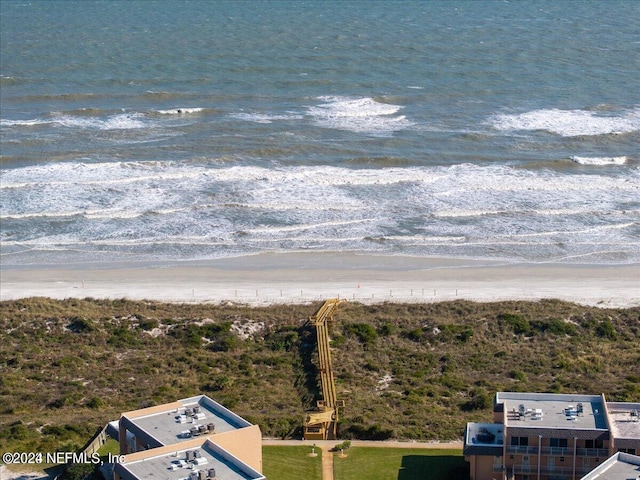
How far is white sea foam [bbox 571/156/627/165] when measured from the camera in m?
87.6

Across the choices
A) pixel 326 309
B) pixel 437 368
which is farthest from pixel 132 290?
pixel 437 368

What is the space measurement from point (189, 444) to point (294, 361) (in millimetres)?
18146

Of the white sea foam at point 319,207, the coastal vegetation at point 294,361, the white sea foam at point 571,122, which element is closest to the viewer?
the coastal vegetation at point 294,361

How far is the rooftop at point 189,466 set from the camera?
3400cm

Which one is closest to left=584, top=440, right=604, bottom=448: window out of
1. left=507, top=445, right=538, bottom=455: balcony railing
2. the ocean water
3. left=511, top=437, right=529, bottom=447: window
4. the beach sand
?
left=507, top=445, right=538, bottom=455: balcony railing

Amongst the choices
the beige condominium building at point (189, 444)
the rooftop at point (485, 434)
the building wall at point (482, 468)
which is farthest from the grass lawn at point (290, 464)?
the rooftop at point (485, 434)

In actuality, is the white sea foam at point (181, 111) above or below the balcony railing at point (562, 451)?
above

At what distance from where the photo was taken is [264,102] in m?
102

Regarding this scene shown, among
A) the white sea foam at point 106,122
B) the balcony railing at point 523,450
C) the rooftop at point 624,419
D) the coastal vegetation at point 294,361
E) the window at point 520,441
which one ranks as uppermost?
the white sea foam at point 106,122

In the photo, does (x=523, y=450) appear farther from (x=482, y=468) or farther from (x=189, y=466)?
(x=189, y=466)

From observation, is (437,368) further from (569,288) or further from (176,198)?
(176,198)

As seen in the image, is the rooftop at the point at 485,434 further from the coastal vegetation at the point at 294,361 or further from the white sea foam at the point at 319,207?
the white sea foam at the point at 319,207

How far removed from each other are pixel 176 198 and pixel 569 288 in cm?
2816

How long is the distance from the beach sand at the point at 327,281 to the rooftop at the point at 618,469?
87.8 ft
